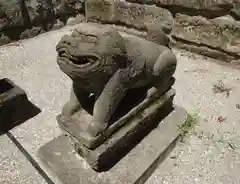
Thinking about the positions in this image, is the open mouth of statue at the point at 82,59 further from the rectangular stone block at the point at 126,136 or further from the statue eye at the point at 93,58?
the rectangular stone block at the point at 126,136

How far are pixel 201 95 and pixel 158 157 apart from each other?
2.01ft

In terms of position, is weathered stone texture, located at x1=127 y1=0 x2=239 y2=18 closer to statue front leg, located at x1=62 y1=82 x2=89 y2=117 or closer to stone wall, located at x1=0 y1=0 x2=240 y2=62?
stone wall, located at x1=0 y1=0 x2=240 y2=62

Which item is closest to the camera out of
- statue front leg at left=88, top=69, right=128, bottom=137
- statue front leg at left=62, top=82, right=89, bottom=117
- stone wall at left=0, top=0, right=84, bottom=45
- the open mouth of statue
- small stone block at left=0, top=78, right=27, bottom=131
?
the open mouth of statue

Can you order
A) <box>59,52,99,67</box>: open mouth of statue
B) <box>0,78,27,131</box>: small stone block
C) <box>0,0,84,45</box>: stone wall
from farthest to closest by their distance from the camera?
1. <box>0,0,84,45</box>: stone wall
2. <box>0,78,27,131</box>: small stone block
3. <box>59,52,99,67</box>: open mouth of statue

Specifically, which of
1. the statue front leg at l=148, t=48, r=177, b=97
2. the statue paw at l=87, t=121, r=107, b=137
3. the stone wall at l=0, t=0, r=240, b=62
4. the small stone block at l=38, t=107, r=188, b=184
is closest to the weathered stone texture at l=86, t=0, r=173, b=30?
the stone wall at l=0, t=0, r=240, b=62

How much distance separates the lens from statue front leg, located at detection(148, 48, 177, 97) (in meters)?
1.34

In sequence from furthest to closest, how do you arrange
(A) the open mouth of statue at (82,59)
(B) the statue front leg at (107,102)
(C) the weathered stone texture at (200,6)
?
1. (C) the weathered stone texture at (200,6)
2. (B) the statue front leg at (107,102)
3. (A) the open mouth of statue at (82,59)

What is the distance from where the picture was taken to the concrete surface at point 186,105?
4.50 feet

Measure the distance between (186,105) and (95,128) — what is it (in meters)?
0.73

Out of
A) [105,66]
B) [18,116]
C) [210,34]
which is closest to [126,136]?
[105,66]

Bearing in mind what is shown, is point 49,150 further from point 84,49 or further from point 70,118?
point 84,49

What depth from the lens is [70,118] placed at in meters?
1.29

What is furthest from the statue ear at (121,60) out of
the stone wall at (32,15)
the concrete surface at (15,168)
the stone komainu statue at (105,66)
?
the stone wall at (32,15)

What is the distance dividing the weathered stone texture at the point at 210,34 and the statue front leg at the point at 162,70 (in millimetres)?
834
